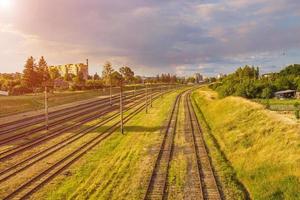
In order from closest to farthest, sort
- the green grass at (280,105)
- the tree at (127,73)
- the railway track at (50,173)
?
the railway track at (50,173) → the green grass at (280,105) → the tree at (127,73)

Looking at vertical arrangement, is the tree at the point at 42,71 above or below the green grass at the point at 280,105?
above

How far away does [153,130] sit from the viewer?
137ft

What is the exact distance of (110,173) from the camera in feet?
74.6

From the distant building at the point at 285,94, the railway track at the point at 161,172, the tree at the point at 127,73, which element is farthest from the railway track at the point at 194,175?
the tree at the point at 127,73

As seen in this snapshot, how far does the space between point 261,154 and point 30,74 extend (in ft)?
295

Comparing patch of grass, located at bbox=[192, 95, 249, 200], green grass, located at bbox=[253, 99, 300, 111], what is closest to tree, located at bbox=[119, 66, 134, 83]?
green grass, located at bbox=[253, 99, 300, 111]

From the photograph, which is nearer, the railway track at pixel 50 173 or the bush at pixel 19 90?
the railway track at pixel 50 173

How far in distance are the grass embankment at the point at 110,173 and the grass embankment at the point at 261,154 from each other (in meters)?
5.45

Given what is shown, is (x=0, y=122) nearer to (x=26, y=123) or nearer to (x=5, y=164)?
(x=26, y=123)

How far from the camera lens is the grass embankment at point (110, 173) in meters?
18.9

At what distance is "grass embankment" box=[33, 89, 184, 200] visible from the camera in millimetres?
18891

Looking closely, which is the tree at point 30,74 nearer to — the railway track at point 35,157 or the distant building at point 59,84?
the distant building at point 59,84

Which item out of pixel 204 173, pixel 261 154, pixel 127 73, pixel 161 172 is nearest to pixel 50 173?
pixel 161 172

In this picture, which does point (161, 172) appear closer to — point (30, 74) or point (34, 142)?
point (34, 142)
